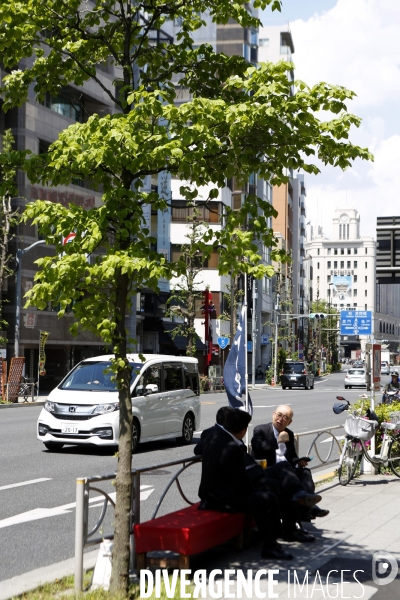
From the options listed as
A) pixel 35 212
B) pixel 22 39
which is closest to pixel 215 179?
pixel 35 212

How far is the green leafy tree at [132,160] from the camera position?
6660mm

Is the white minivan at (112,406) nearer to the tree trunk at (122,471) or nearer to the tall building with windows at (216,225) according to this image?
the tree trunk at (122,471)

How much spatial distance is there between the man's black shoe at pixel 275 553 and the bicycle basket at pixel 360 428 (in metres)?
5.20

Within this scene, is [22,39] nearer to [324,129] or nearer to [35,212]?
[35,212]

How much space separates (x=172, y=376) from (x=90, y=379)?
2.05 meters

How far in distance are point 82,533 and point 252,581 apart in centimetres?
140

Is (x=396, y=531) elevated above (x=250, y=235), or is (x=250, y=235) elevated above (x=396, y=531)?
(x=250, y=235)

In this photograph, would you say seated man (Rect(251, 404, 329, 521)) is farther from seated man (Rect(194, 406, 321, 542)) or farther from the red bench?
the red bench

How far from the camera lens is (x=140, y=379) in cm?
1750

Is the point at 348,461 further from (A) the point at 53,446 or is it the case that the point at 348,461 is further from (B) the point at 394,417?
(A) the point at 53,446

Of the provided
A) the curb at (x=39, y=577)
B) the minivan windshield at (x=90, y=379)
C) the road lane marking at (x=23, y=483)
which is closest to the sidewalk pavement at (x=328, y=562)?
the curb at (x=39, y=577)

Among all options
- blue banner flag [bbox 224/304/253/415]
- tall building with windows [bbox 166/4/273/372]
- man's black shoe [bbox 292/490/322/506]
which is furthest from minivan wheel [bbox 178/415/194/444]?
tall building with windows [bbox 166/4/273/372]

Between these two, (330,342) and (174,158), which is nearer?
(174,158)

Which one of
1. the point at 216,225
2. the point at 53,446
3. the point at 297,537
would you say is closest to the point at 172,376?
the point at 53,446
